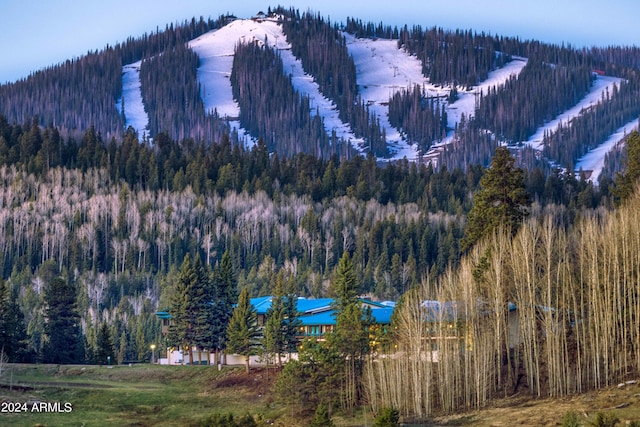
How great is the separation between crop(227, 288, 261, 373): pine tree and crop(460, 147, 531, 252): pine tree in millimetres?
18822

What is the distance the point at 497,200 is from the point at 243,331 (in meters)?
Answer: 22.7

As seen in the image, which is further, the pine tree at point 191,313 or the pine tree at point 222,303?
the pine tree at point 191,313

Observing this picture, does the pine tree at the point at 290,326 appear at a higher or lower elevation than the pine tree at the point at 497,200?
lower

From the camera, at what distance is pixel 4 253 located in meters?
160

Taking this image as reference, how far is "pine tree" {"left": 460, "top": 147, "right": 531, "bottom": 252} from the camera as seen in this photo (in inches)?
3494

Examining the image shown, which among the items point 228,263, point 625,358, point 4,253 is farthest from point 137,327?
point 625,358

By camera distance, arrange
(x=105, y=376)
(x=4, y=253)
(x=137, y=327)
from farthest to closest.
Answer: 1. (x=4, y=253)
2. (x=137, y=327)
3. (x=105, y=376)

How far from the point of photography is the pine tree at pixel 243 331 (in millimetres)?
95250

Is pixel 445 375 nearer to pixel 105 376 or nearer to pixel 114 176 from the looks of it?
pixel 105 376

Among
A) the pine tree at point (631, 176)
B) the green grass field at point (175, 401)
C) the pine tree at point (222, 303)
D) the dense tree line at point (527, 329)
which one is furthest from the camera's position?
the pine tree at point (222, 303)

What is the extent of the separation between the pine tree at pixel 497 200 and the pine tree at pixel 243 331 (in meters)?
18.8

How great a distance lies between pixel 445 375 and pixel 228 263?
35.5m

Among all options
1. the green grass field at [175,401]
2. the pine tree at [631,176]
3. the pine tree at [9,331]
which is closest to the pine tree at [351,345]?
the green grass field at [175,401]

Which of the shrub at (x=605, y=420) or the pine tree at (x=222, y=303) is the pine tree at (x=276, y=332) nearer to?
the pine tree at (x=222, y=303)
